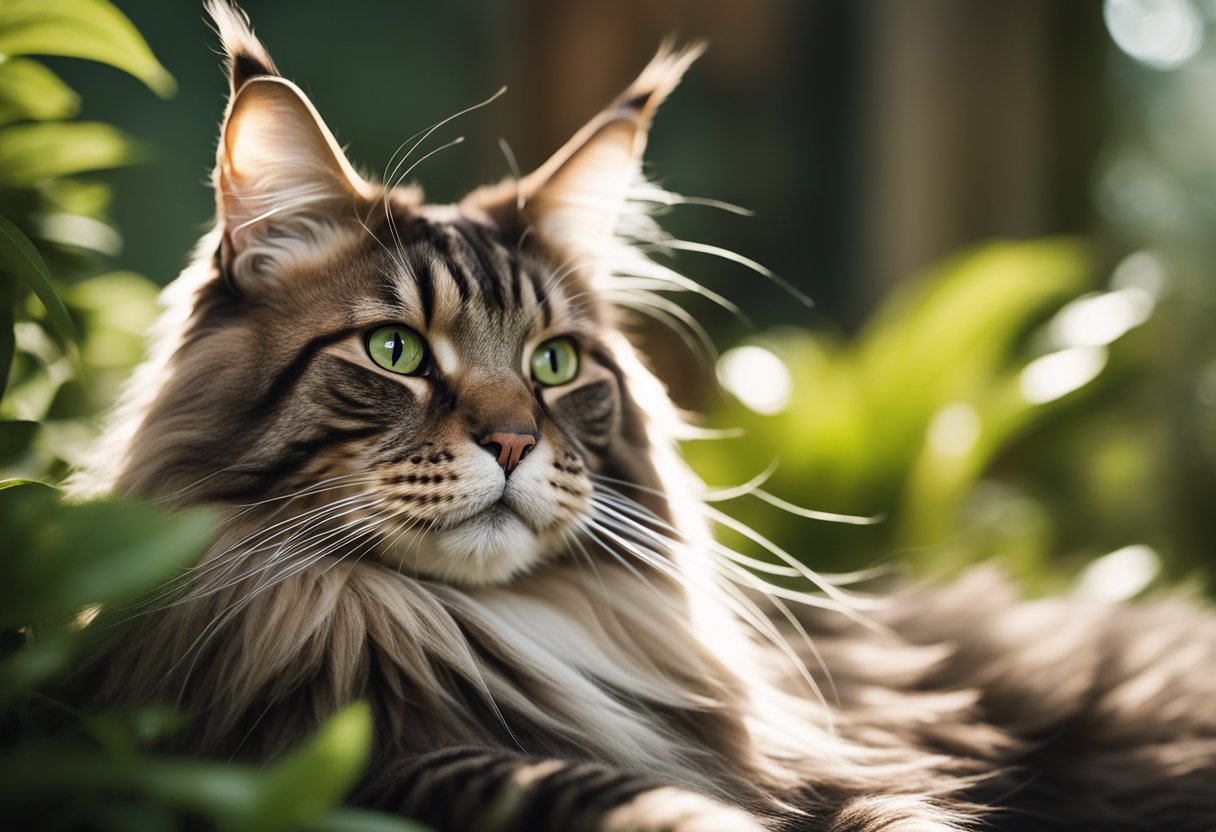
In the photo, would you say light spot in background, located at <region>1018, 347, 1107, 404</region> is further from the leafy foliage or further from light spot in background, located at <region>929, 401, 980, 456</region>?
light spot in background, located at <region>929, 401, 980, 456</region>

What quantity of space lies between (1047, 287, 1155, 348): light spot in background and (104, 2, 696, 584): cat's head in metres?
1.24

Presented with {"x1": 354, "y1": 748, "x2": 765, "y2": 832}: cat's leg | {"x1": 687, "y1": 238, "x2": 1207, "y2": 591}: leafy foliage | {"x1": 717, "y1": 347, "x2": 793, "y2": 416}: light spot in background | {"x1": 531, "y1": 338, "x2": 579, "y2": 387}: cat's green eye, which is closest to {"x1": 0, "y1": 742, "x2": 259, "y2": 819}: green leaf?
{"x1": 354, "y1": 748, "x2": 765, "y2": 832}: cat's leg

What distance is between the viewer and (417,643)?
91 centimetres

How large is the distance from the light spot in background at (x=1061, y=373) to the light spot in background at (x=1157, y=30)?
934 mm

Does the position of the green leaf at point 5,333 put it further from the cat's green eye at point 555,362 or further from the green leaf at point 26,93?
the cat's green eye at point 555,362

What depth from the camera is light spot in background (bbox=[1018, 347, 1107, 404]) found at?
1.84 metres

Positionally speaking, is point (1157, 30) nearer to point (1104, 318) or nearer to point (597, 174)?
point (1104, 318)

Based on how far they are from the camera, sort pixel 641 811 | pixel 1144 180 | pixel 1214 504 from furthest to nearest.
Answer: pixel 1144 180
pixel 1214 504
pixel 641 811

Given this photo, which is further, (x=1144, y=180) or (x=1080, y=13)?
(x=1080, y=13)

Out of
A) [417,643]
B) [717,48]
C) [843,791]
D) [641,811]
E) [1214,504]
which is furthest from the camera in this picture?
[717,48]

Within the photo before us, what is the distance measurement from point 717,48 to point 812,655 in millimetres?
2183

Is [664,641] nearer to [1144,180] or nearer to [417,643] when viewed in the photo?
[417,643]

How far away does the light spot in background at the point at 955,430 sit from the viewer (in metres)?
1.85

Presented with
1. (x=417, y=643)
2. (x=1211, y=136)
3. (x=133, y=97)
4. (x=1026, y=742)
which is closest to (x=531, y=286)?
(x=417, y=643)
